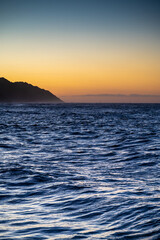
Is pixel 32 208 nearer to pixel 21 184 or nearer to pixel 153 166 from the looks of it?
pixel 21 184

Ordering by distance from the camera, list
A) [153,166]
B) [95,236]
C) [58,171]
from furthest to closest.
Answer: [153,166] → [58,171] → [95,236]

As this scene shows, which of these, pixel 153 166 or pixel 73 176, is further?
pixel 153 166

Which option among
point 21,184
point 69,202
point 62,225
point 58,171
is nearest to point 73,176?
point 58,171

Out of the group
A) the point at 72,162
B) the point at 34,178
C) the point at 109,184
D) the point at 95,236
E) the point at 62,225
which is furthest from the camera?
the point at 72,162

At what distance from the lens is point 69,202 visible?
6.62 meters

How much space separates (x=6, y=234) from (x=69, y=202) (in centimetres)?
206

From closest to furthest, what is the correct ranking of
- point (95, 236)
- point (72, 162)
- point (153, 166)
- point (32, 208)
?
1. point (95, 236)
2. point (32, 208)
3. point (153, 166)
4. point (72, 162)

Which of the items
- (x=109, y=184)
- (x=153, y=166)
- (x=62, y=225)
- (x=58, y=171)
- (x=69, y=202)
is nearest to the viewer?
(x=62, y=225)

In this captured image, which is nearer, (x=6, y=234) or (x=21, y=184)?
(x=6, y=234)

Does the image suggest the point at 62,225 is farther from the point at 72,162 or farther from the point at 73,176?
the point at 72,162

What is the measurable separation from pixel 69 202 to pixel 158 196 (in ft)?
7.17

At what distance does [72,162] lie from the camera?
39.1 ft

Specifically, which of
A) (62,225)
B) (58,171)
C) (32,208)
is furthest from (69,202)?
(58,171)

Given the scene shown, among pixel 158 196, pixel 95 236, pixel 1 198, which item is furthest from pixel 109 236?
pixel 1 198
